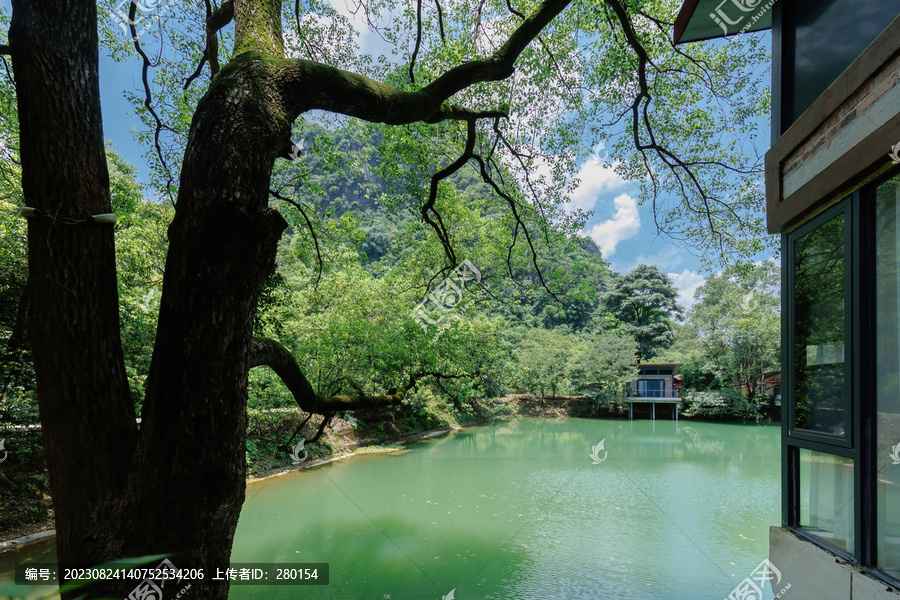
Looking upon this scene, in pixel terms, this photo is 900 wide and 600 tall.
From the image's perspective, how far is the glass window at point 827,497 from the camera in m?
2.22

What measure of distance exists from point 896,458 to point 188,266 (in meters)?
2.79

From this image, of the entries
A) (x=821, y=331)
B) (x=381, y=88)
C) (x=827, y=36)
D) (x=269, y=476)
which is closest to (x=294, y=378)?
(x=381, y=88)

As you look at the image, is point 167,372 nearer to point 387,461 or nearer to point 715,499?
point 715,499

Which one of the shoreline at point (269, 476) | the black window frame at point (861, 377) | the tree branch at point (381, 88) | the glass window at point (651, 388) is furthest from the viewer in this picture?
the glass window at point (651, 388)

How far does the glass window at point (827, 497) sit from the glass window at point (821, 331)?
0.53 ft

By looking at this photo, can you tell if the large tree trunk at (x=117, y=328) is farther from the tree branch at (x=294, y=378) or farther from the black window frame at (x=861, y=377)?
the black window frame at (x=861, y=377)

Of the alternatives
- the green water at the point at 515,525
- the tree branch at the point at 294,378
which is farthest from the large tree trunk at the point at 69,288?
the green water at the point at 515,525

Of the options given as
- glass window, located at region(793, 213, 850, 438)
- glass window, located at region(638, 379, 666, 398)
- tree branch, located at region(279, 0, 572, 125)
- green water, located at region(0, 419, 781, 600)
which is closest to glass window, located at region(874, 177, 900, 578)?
glass window, located at region(793, 213, 850, 438)

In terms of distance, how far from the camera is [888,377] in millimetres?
2025

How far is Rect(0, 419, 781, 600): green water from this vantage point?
15.7ft

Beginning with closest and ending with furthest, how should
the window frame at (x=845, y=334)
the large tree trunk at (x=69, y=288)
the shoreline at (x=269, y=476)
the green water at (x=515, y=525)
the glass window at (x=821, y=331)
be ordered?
1. the large tree trunk at (x=69, y=288)
2. the window frame at (x=845, y=334)
3. the glass window at (x=821, y=331)
4. the green water at (x=515, y=525)
5. the shoreline at (x=269, y=476)

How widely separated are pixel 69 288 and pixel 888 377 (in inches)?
122

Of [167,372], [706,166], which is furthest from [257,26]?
[706,166]

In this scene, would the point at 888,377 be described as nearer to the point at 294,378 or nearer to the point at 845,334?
the point at 845,334
